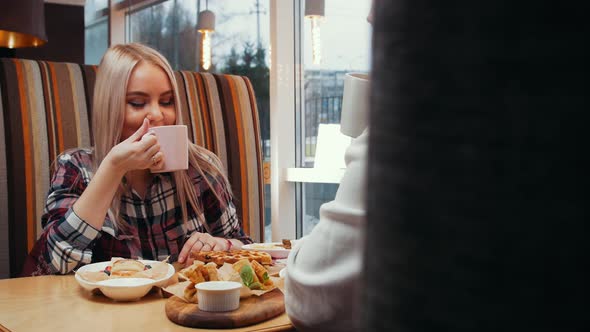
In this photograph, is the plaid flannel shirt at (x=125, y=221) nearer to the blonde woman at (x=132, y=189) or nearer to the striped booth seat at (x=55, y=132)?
the blonde woman at (x=132, y=189)

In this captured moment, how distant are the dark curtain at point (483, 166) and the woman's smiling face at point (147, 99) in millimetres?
1646

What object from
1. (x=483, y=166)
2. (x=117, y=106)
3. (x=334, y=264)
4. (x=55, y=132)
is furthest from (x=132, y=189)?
(x=483, y=166)

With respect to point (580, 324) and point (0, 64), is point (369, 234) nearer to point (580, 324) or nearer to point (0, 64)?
point (580, 324)

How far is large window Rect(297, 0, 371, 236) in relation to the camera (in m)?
3.54

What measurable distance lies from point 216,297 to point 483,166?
87cm

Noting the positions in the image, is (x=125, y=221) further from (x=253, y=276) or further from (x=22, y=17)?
(x=22, y=17)

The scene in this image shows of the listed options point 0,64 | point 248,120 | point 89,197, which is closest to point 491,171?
point 89,197

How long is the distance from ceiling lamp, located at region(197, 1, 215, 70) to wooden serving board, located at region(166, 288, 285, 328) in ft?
11.8

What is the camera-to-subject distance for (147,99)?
1834mm

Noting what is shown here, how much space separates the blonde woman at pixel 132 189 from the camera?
5.12 feet

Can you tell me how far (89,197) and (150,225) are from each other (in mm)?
299

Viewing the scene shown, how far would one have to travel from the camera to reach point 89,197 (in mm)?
1559

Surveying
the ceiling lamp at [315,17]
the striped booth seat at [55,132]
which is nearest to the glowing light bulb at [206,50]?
the ceiling lamp at [315,17]

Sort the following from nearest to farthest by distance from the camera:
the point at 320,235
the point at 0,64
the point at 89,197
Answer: the point at 320,235 → the point at 89,197 → the point at 0,64
